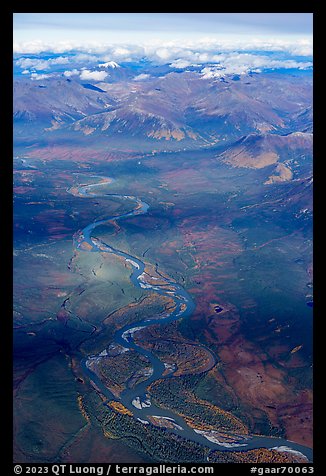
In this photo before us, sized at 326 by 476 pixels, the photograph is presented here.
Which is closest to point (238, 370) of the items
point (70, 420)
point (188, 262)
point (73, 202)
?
A: point (70, 420)

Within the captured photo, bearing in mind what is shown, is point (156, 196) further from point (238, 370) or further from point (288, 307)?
point (238, 370)

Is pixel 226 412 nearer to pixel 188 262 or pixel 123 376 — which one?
pixel 123 376

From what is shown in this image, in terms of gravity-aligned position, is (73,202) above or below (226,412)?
above

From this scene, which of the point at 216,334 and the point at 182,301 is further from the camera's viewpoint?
the point at 182,301

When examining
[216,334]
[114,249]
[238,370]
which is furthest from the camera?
[114,249]

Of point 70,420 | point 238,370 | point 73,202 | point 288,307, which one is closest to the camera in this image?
point 70,420

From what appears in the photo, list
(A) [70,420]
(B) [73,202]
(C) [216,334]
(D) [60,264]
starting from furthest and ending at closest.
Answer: (B) [73,202] → (D) [60,264] → (C) [216,334] → (A) [70,420]

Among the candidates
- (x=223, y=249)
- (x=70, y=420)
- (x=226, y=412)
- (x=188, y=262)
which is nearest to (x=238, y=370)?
(x=226, y=412)

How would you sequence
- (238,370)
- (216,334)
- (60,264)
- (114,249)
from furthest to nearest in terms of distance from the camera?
(114,249) < (60,264) < (216,334) < (238,370)

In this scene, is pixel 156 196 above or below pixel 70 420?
above
